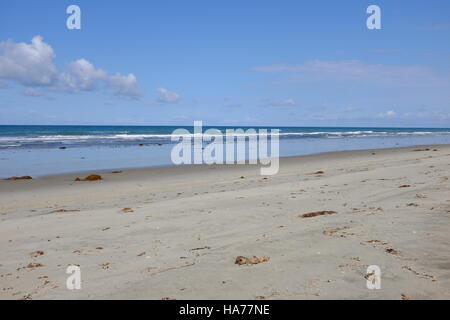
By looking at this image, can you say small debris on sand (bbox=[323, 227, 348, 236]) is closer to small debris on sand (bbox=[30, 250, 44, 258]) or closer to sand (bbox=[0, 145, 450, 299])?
sand (bbox=[0, 145, 450, 299])

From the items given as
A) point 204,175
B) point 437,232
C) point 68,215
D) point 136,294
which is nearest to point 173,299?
point 136,294

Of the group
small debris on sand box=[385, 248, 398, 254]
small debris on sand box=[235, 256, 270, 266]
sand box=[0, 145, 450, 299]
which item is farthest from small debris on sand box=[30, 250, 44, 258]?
small debris on sand box=[385, 248, 398, 254]

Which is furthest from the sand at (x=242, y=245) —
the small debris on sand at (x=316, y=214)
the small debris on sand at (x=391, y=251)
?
the small debris on sand at (x=316, y=214)

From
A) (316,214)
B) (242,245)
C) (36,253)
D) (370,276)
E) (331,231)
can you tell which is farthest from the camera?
(316,214)

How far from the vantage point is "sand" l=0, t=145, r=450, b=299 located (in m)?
3.70

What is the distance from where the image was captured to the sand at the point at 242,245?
3.70 metres

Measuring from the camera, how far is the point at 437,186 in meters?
8.22

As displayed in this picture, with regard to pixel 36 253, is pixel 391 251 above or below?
above

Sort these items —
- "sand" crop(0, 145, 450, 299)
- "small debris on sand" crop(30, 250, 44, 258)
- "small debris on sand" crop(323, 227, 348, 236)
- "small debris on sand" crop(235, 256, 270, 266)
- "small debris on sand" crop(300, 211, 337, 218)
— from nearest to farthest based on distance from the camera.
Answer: "sand" crop(0, 145, 450, 299)
"small debris on sand" crop(235, 256, 270, 266)
"small debris on sand" crop(30, 250, 44, 258)
"small debris on sand" crop(323, 227, 348, 236)
"small debris on sand" crop(300, 211, 337, 218)

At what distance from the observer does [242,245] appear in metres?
4.93

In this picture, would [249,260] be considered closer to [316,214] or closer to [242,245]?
[242,245]

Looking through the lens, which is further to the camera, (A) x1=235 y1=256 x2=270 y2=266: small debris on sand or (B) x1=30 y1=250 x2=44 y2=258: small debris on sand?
(B) x1=30 y1=250 x2=44 y2=258: small debris on sand

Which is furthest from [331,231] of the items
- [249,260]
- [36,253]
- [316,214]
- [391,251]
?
[36,253]

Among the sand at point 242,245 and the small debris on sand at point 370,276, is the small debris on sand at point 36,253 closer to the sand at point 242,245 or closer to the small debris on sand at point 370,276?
the sand at point 242,245
